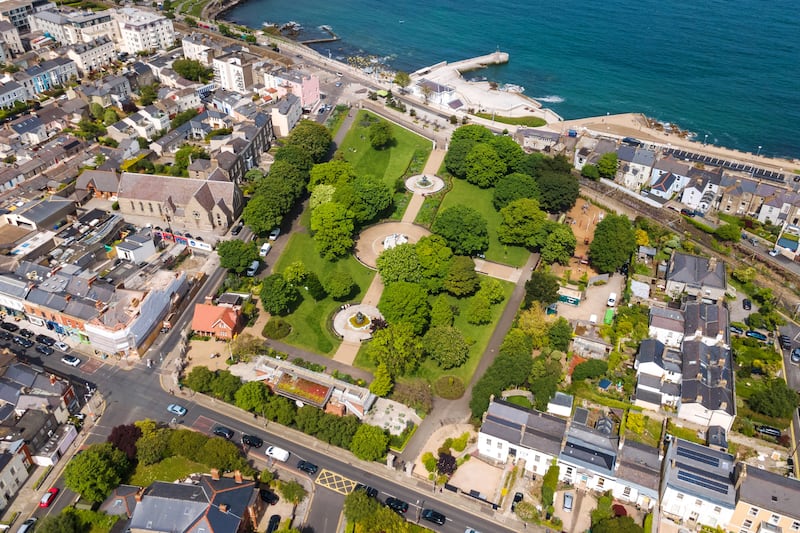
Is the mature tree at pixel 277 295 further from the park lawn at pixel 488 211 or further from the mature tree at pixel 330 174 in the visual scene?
the park lawn at pixel 488 211

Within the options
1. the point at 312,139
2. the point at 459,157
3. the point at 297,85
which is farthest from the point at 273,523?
the point at 297,85

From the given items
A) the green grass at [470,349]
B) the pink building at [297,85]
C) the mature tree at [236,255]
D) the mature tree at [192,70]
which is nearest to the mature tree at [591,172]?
the green grass at [470,349]

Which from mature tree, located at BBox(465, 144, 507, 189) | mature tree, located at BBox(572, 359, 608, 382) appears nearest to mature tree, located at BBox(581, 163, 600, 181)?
mature tree, located at BBox(465, 144, 507, 189)

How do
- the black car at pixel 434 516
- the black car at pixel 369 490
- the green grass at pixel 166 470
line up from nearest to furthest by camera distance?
the black car at pixel 434 516, the black car at pixel 369 490, the green grass at pixel 166 470

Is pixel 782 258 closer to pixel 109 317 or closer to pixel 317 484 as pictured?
pixel 317 484

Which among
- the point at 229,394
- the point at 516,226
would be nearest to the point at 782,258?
the point at 516,226

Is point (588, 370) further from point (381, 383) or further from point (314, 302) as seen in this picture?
point (314, 302)

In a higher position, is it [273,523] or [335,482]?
[273,523]
